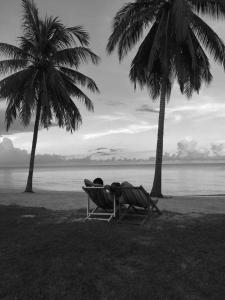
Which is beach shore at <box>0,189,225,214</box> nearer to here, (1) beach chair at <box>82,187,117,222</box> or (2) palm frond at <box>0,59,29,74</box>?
(1) beach chair at <box>82,187,117,222</box>

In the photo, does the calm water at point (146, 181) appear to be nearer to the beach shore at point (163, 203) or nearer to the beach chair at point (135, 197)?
the beach shore at point (163, 203)

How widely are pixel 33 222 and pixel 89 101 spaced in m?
12.6

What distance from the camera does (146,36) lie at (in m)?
14.8

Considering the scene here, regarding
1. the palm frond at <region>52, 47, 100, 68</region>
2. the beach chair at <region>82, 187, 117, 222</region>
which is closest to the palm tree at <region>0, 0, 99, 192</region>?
the palm frond at <region>52, 47, 100, 68</region>

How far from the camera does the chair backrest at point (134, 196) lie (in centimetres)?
737

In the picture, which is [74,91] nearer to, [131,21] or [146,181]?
[131,21]

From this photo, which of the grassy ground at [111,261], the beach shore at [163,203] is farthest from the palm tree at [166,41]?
the grassy ground at [111,261]

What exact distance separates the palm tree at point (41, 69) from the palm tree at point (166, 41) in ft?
11.6

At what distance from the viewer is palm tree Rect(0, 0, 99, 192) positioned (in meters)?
16.4

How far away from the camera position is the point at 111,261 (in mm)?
4348

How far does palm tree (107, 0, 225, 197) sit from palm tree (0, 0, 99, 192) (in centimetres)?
355

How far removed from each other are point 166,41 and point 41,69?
735 centimetres

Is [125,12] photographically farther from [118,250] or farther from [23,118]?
[118,250]

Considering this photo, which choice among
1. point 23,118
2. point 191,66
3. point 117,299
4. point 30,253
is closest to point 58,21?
point 23,118
